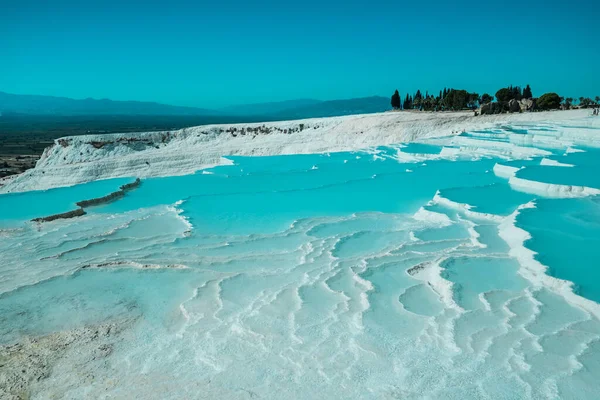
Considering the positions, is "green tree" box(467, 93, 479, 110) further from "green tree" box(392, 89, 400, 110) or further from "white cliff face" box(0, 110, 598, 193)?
"white cliff face" box(0, 110, 598, 193)

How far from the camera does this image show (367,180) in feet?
46.6

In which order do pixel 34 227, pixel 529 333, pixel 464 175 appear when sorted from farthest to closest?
pixel 464 175 → pixel 34 227 → pixel 529 333

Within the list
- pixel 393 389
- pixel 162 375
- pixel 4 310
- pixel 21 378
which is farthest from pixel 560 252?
pixel 4 310

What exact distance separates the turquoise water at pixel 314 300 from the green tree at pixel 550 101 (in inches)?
911

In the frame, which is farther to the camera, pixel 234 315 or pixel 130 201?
pixel 130 201

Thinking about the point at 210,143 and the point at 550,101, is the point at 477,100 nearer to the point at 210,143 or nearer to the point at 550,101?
the point at 550,101

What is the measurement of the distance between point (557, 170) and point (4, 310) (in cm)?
1302

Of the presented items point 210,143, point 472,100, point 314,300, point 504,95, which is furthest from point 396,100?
point 314,300

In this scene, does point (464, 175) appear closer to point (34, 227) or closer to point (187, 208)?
point (187, 208)

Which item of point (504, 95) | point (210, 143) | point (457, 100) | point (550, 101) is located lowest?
point (210, 143)

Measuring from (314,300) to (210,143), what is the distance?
65.1ft

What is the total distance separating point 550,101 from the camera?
101ft

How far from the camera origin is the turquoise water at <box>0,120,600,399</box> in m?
3.95

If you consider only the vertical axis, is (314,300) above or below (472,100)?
below
